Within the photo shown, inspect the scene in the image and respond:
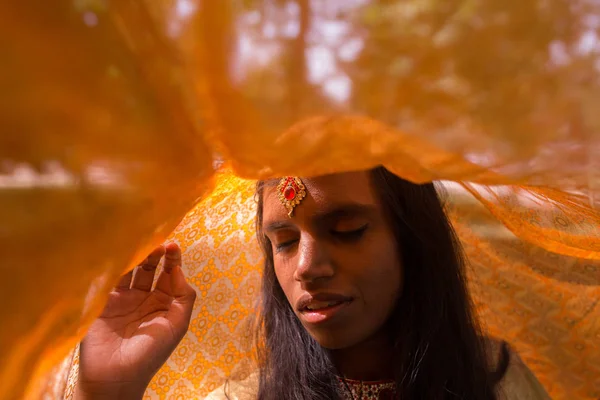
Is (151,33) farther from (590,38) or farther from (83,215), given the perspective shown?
(590,38)

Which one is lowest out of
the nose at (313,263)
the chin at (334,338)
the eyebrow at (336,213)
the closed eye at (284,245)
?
the chin at (334,338)

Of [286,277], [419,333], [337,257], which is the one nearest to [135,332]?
[286,277]

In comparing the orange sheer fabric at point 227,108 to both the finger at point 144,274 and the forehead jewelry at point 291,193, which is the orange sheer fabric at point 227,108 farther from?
the finger at point 144,274

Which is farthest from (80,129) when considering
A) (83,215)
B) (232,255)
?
(232,255)

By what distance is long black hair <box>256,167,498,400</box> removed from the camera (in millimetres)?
1139

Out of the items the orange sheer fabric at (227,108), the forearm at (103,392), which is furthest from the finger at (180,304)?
the orange sheer fabric at (227,108)

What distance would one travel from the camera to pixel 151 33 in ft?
1.70

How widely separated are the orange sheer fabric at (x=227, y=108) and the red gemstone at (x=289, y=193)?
Result: 0.41 metres

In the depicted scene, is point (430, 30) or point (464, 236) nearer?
point (430, 30)

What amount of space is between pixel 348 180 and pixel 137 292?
19.0 inches

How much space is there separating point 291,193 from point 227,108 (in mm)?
497

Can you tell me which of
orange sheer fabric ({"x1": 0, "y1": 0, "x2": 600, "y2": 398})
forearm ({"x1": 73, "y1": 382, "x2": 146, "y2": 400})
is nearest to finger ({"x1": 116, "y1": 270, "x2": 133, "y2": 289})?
forearm ({"x1": 73, "y1": 382, "x2": 146, "y2": 400})

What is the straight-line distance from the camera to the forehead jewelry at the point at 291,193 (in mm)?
1024

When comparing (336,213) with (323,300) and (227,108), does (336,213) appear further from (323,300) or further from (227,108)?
(227,108)
